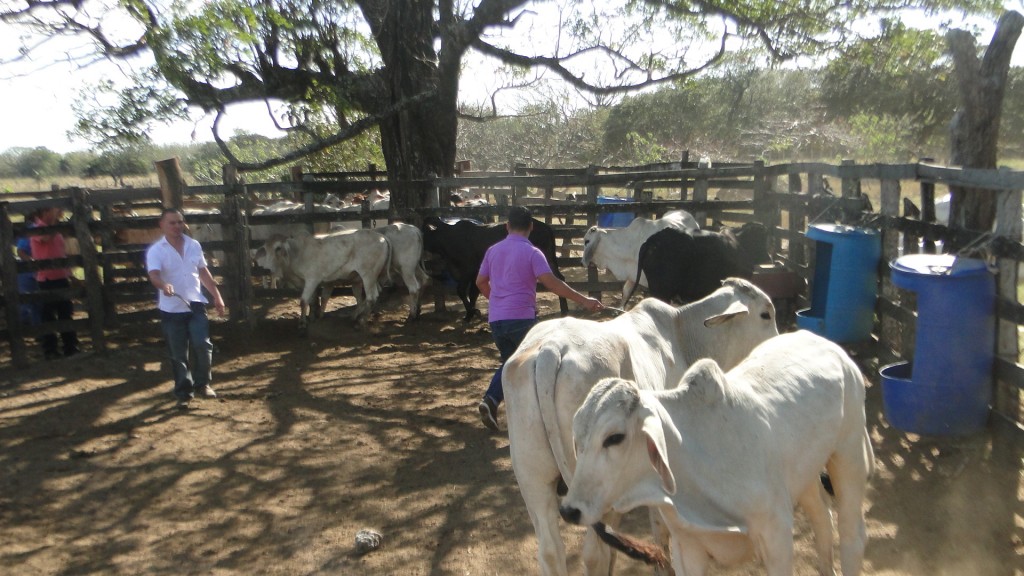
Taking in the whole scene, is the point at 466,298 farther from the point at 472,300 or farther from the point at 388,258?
the point at 388,258

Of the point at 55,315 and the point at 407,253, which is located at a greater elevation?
the point at 407,253

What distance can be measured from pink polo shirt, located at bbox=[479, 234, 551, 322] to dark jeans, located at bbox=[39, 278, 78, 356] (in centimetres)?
651

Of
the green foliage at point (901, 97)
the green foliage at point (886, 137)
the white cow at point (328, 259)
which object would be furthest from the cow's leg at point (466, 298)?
the green foliage at point (886, 137)

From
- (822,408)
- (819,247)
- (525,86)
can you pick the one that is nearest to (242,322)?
(525,86)

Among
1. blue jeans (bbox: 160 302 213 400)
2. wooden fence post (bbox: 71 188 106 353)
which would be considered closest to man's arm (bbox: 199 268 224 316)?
blue jeans (bbox: 160 302 213 400)

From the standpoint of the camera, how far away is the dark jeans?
405 inches

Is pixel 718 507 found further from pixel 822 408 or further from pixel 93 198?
pixel 93 198

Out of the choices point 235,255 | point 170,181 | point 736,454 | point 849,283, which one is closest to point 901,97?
point 849,283

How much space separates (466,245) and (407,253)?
81 cm

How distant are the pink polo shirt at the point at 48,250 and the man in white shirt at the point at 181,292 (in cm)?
315

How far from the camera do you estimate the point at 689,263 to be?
919 centimetres

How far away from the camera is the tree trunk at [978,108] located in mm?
6234

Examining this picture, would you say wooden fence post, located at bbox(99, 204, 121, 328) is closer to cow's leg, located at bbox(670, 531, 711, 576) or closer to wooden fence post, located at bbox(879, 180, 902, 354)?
wooden fence post, located at bbox(879, 180, 902, 354)

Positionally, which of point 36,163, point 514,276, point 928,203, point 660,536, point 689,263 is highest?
point 36,163
